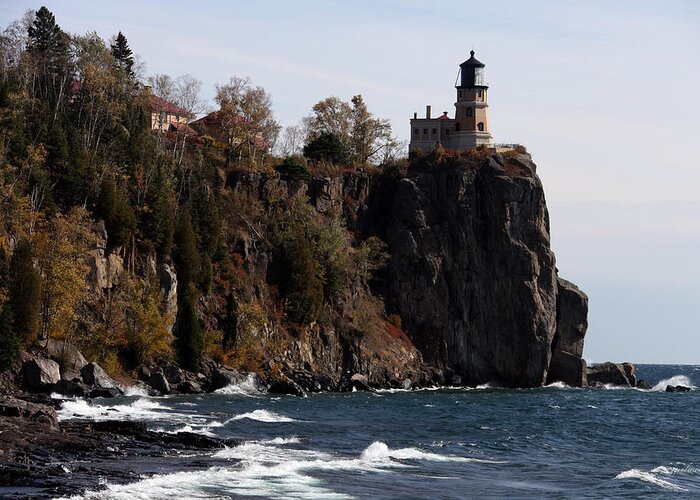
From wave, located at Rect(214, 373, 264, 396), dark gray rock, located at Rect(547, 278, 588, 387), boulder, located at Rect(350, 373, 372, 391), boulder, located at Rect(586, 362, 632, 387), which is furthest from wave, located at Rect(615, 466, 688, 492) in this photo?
boulder, located at Rect(586, 362, 632, 387)

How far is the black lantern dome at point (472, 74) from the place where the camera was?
137 meters

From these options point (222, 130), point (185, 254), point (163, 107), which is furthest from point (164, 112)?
point (185, 254)

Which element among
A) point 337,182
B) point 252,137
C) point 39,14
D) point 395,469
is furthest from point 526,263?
point 395,469

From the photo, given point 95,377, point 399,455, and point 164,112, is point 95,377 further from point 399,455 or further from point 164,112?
point 164,112

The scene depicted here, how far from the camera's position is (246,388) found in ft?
313

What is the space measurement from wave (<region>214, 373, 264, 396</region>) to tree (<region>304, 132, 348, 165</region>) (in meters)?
39.6

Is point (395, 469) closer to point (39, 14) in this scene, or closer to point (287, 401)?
point (287, 401)

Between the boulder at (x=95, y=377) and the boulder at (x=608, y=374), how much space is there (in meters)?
66.7

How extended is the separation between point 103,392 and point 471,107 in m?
73.0

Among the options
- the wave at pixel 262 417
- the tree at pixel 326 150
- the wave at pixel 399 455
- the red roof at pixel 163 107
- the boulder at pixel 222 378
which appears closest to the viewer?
the wave at pixel 399 455

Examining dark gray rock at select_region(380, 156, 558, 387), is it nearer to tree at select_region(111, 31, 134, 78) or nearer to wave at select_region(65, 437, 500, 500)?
tree at select_region(111, 31, 134, 78)

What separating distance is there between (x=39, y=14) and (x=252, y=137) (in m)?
27.1

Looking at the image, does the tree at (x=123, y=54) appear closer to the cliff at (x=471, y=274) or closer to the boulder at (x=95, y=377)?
the cliff at (x=471, y=274)

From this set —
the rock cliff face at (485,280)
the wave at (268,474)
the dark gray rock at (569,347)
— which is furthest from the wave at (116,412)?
the dark gray rock at (569,347)
